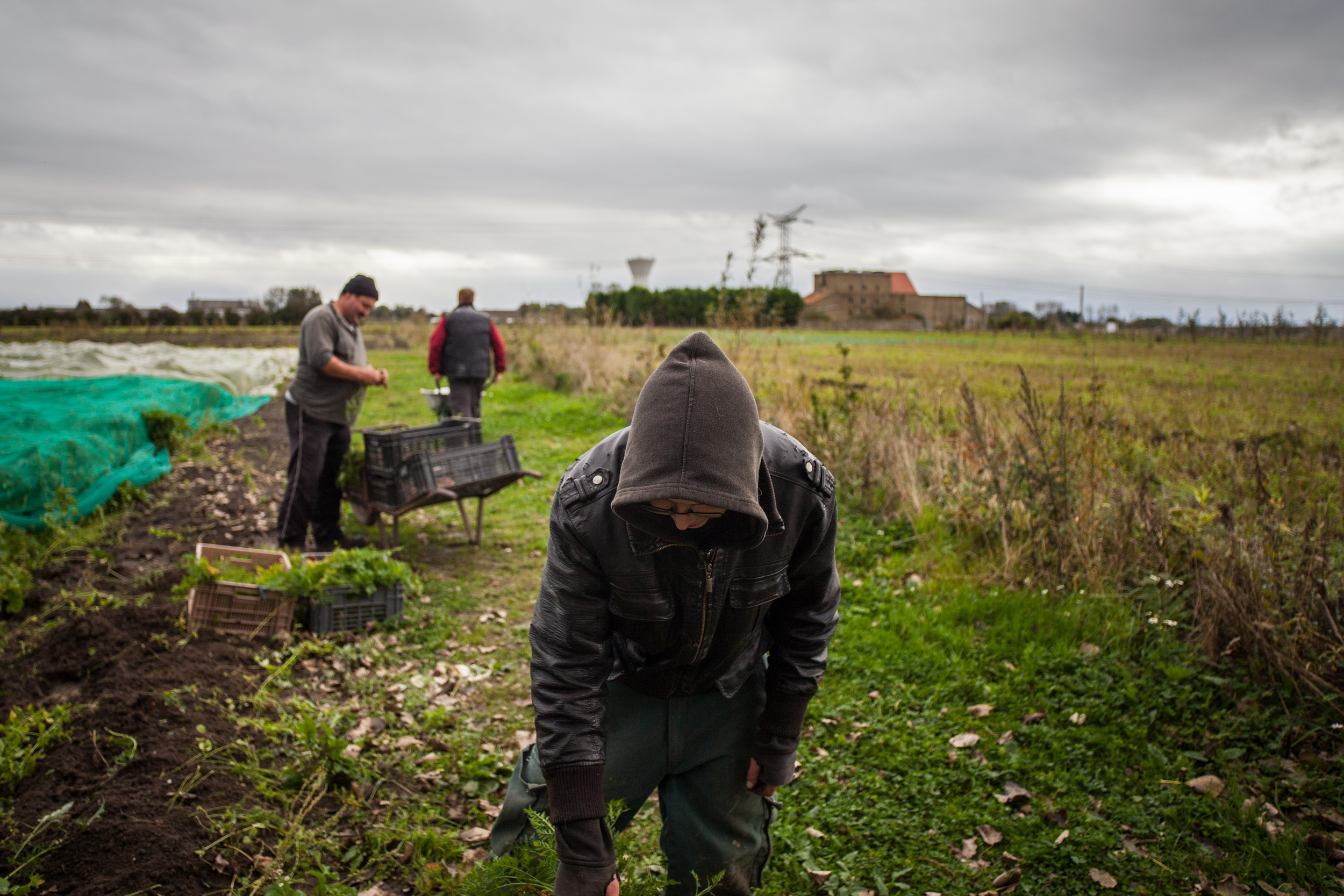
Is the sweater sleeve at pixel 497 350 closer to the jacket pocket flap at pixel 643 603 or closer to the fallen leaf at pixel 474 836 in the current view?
the fallen leaf at pixel 474 836

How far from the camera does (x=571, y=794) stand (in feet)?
6.07

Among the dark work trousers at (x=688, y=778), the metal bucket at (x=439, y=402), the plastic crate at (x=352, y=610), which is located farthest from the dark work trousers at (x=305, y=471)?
the dark work trousers at (x=688, y=778)

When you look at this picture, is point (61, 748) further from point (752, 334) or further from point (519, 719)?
point (752, 334)

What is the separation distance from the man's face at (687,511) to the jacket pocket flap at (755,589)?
0.31 meters

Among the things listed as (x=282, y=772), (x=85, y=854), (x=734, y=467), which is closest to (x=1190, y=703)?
(x=734, y=467)

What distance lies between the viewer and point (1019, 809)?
335 centimetres

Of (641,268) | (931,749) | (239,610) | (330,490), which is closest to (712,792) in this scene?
(931,749)

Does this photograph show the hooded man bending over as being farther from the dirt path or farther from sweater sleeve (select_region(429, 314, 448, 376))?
→ sweater sleeve (select_region(429, 314, 448, 376))

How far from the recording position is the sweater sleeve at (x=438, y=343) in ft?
32.5

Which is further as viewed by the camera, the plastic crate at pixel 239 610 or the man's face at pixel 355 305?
the man's face at pixel 355 305

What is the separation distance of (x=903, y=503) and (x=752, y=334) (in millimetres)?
5017

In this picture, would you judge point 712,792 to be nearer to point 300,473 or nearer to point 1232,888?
point 1232,888

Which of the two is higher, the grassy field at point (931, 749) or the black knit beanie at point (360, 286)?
the black knit beanie at point (360, 286)

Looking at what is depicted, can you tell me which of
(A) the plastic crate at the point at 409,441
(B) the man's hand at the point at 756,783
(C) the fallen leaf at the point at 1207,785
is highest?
(A) the plastic crate at the point at 409,441
